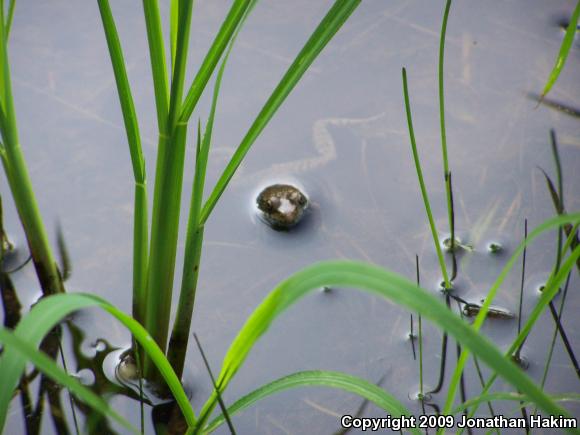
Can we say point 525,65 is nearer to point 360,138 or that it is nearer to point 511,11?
point 511,11

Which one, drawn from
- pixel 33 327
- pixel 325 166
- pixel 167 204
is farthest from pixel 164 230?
pixel 325 166

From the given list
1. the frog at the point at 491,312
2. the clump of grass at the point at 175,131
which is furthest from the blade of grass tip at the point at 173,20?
the frog at the point at 491,312

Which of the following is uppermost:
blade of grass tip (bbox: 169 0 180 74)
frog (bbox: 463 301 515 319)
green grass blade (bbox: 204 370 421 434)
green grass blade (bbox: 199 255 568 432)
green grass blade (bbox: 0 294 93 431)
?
frog (bbox: 463 301 515 319)

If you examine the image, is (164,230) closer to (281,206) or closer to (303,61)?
(303,61)

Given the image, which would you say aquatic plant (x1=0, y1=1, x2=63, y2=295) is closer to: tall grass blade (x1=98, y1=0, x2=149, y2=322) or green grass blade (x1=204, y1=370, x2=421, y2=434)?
tall grass blade (x1=98, y1=0, x2=149, y2=322)

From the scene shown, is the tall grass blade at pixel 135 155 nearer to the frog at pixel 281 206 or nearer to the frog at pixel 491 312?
the frog at pixel 281 206

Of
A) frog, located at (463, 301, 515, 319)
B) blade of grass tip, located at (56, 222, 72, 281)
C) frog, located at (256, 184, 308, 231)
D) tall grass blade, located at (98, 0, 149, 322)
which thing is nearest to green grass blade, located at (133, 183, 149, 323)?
tall grass blade, located at (98, 0, 149, 322)

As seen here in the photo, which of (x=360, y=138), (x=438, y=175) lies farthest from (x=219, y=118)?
(x=438, y=175)
